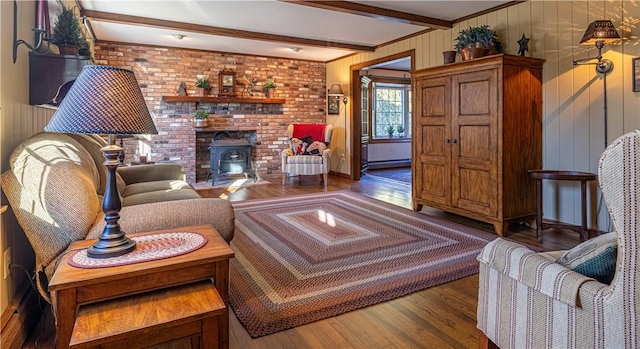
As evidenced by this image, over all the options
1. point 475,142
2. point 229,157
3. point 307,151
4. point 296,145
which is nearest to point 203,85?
point 229,157

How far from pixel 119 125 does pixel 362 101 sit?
639 cm

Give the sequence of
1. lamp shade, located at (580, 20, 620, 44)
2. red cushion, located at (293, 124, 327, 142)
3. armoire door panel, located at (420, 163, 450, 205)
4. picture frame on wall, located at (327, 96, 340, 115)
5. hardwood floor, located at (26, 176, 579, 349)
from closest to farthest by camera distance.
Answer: hardwood floor, located at (26, 176, 579, 349), lamp shade, located at (580, 20, 620, 44), armoire door panel, located at (420, 163, 450, 205), red cushion, located at (293, 124, 327, 142), picture frame on wall, located at (327, 96, 340, 115)

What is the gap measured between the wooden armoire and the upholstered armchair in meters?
2.37

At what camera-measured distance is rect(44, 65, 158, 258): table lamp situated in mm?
1285

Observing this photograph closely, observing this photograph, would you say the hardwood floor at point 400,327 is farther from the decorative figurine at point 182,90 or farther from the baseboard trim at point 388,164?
the baseboard trim at point 388,164

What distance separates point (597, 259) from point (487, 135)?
2.55m

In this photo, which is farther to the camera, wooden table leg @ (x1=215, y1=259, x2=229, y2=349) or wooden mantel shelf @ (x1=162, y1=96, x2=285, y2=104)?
wooden mantel shelf @ (x1=162, y1=96, x2=285, y2=104)

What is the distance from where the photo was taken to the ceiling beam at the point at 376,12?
3.84m

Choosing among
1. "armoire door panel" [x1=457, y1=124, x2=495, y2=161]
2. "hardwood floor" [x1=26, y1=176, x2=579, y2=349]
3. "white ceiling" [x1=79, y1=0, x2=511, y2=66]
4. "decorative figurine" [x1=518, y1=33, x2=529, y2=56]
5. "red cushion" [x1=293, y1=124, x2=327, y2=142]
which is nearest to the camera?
"hardwood floor" [x1=26, y1=176, x2=579, y2=349]

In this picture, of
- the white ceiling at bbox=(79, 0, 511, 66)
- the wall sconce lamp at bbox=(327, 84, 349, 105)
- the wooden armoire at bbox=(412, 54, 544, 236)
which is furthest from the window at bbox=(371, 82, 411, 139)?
the wooden armoire at bbox=(412, 54, 544, 236)

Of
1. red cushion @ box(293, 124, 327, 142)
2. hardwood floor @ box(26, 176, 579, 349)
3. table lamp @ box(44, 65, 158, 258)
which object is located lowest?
hardwood floor @ box(26, 176, 579, 349)

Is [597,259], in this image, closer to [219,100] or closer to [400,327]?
[400,327]

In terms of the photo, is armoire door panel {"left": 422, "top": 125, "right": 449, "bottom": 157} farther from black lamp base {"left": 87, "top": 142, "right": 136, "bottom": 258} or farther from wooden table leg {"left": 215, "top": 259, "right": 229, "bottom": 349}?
black lamp base {"left": 87, "top": 142, "right": 136, "bottom": 258}

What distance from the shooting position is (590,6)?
3.26 meters
